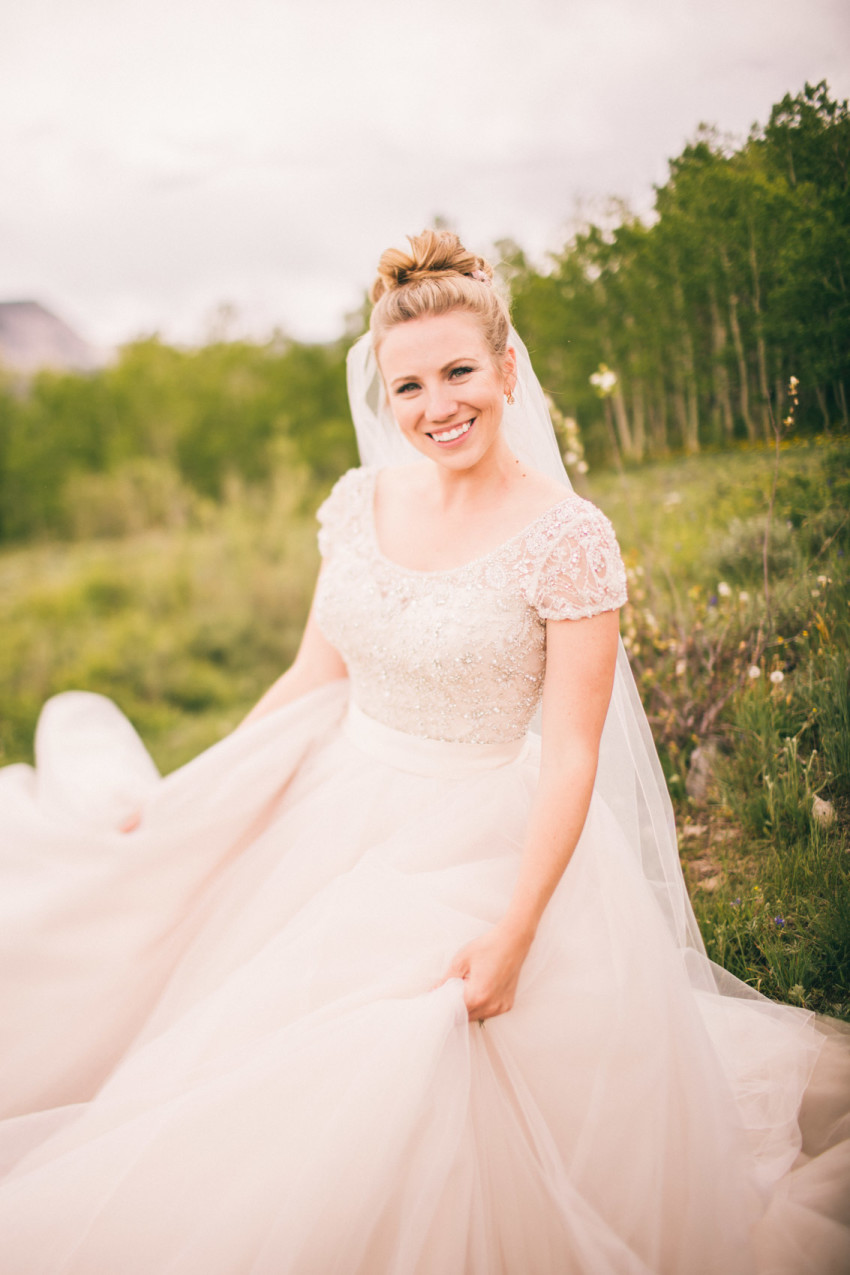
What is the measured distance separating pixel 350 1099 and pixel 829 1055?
131cm

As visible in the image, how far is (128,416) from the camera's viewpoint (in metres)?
7.73

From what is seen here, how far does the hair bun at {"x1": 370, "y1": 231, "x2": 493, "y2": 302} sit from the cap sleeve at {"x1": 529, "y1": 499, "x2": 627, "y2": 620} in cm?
67

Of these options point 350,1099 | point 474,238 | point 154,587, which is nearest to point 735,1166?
point 350,1099

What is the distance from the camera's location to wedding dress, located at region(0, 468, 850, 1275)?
127cm

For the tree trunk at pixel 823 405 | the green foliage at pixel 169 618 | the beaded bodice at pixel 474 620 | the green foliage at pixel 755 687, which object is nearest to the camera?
the beaded bodice at pixel 474 620

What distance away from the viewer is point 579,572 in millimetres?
1748

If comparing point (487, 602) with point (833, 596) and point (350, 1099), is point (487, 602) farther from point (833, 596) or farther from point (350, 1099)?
point (833, 596)

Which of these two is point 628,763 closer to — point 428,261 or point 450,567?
point 450,567

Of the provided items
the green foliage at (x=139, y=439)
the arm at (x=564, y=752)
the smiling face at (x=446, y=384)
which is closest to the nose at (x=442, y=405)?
the smiling face at (x=446, y=384)

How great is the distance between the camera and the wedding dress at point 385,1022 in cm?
127

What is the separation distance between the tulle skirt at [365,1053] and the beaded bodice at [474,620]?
11 centimetres

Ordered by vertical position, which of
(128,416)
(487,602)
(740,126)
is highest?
(128,416)

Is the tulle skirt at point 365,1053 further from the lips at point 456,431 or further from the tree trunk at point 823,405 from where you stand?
the tree trunk at point 823,405

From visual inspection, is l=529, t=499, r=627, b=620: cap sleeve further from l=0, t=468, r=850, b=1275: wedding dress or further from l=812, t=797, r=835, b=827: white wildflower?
l=812, t=797, r=835, b=827: white wildflower
